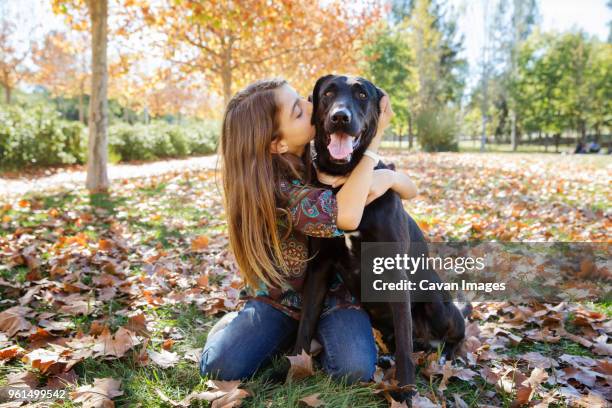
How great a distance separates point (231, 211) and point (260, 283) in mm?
465

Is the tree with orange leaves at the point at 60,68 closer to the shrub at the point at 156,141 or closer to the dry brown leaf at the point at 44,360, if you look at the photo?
the shrub at the point at 156,141

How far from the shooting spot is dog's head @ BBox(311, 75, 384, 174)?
7.54ft

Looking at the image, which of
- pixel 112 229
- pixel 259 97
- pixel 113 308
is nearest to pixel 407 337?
pixel 259 97

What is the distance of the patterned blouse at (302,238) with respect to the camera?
219 centimetres

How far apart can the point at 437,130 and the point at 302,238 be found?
75.4 feet

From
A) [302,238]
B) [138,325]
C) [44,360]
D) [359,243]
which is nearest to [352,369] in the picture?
[359,243]

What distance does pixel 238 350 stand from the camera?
2205mm

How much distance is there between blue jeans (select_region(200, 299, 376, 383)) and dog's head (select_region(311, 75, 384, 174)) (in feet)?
2.90

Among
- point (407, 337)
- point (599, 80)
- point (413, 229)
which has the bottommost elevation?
point (407, 337)

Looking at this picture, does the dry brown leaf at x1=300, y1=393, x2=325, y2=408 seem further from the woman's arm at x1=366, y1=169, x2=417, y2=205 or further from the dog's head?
the dog's head

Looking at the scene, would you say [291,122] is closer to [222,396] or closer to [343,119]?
[343,119]

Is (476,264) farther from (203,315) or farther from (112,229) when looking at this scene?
(112,229)

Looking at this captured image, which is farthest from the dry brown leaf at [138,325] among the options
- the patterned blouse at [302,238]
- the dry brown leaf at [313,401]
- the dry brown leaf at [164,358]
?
the dry brown leaf at [313,401]

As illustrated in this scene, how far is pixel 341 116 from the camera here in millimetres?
2234
